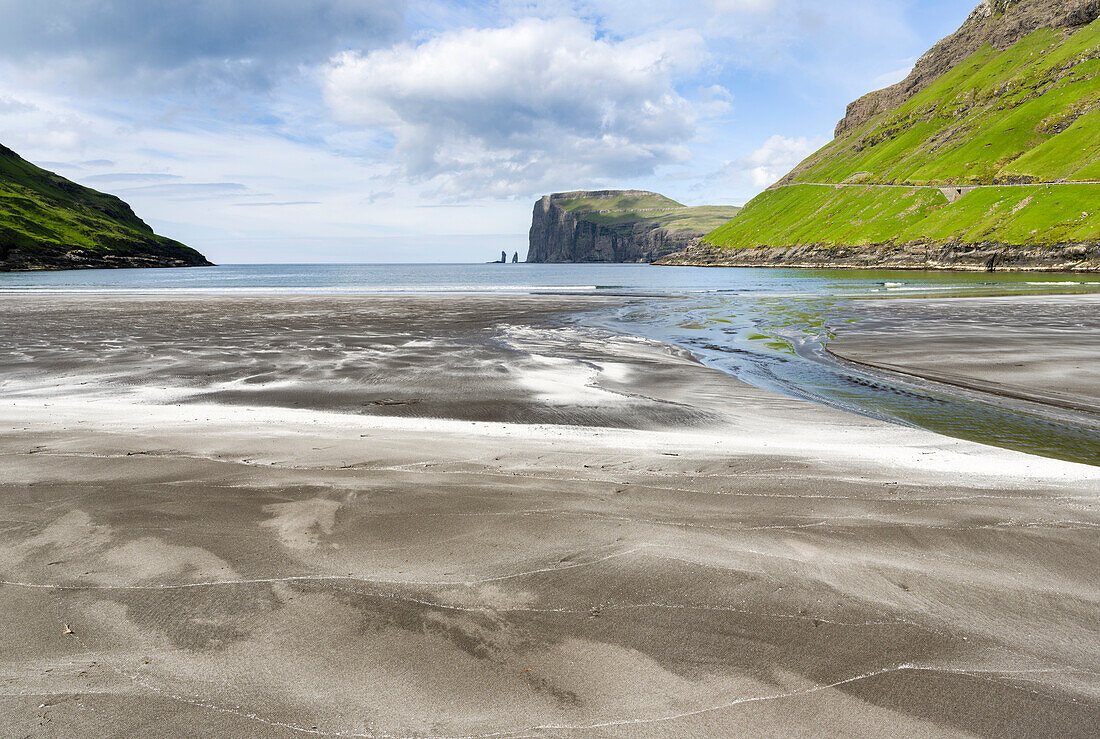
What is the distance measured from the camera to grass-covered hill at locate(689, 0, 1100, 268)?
325 feet

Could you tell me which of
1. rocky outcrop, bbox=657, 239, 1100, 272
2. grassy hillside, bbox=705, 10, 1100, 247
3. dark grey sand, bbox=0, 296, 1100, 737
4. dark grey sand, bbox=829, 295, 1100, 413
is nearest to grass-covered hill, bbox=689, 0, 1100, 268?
rocky outcrop, bbox=657, 239, 1100, 272

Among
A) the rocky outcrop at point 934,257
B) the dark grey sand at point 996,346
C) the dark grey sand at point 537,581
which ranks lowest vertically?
the dark grey sand at point 537,581

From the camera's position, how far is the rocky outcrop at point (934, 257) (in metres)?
84.6

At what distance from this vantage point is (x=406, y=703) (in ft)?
11.8

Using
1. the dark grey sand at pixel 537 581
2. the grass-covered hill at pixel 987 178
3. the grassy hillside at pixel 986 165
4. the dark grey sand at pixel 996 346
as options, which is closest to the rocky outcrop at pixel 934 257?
the grass-covered hill at pixel 987 178

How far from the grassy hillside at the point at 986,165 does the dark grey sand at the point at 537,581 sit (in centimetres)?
10493

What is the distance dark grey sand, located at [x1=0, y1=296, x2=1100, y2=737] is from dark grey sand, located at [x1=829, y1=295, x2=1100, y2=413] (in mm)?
7133

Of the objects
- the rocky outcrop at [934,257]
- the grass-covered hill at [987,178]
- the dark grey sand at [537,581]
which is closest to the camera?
the dark grey sand at [537,581]

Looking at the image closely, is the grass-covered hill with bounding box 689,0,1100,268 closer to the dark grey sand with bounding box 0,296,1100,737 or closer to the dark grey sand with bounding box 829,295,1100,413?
the dark grey sand with bounding box 829,295,1100,413

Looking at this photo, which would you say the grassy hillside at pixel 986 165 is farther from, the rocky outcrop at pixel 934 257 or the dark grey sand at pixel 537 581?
the dark grey sand at pixel 537 581

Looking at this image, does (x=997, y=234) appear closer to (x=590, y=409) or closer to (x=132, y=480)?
(x=590, y=409)

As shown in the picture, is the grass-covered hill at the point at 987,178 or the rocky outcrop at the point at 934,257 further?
the grass-covered hill at the point at 987,178

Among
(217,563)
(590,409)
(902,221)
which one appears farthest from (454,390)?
(902,221)

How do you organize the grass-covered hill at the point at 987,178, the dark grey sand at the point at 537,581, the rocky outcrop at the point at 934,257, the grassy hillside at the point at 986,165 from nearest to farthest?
1. the dark grey sand at the point at 537,581
2. the rocky outcrop at the point at 934,257
3. the grass-covered hill at the point at 987,178
4. the grassy hillside at the point at 986,165
